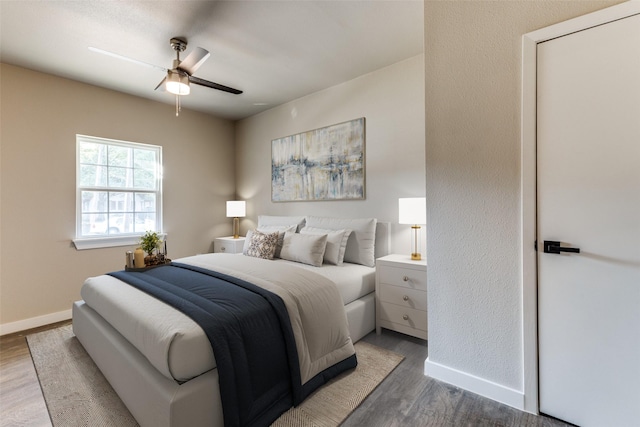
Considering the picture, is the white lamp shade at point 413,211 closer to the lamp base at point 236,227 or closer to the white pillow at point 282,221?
the white pillow at point 282,221

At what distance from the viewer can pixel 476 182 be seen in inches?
69.7

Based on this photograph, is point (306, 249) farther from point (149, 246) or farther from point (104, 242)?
point (104, 242)

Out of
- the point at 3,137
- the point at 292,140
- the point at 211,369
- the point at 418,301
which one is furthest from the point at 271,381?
the point at 3,137

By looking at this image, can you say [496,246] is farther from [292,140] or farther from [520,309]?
[292,140]

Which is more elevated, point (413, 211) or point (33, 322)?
point (413, 211)

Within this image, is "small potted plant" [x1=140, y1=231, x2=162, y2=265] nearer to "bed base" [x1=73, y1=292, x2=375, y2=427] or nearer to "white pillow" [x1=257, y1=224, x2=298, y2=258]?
"bed base" [x1=73, y1=292, x2=375, y2=427]

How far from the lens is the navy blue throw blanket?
4.70 feet

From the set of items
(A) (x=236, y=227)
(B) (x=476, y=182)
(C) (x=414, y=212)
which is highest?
(B) (x=476, y=182)

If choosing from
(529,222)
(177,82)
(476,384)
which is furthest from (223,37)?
(476,384)

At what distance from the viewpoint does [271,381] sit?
5.29 feet

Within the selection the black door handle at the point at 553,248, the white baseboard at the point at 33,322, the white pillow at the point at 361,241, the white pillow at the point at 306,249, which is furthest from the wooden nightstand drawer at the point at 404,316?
the white baseboard at the point at 33,322

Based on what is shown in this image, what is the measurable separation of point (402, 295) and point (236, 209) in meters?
3.01

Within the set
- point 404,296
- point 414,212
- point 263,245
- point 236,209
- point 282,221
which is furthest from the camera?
point 236,209

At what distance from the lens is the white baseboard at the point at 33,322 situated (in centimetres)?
288
